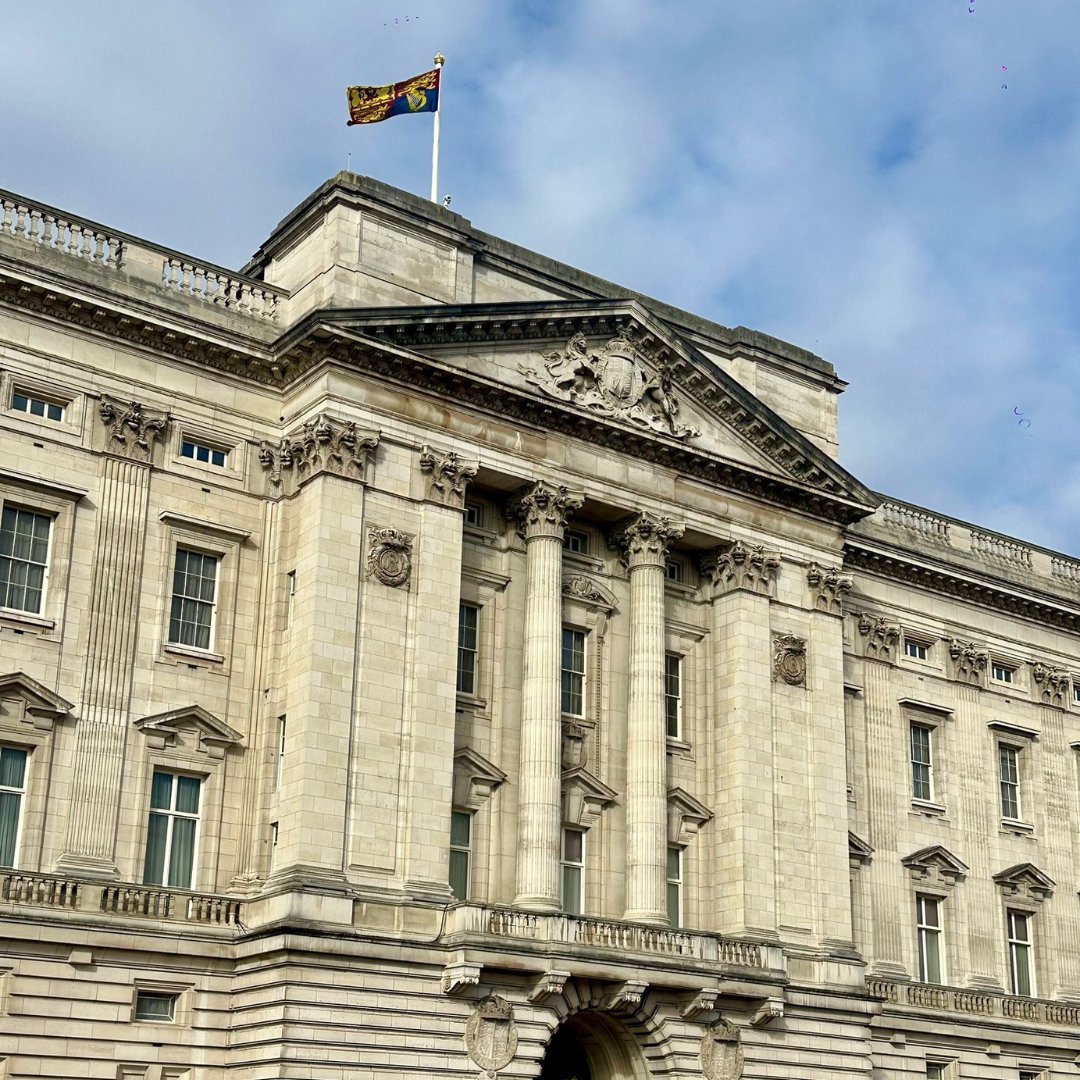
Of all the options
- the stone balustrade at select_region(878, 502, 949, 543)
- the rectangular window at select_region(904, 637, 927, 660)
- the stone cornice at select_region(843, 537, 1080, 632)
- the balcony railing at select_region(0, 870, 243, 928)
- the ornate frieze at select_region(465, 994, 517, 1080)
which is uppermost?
the stone balustrade at select_region(878, 502, 949, 543)

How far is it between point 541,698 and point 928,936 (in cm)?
1593

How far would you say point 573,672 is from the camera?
140 feet

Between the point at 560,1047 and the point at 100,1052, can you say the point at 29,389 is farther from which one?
the point at 560,1047

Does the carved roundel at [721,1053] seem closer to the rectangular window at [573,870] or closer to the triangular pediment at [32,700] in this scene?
the rectangular window at [573,870]

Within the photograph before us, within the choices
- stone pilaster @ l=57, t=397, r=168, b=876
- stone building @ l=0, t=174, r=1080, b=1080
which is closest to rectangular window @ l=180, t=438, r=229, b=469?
stone building @ l=0, t=174, r=1080, b=1080

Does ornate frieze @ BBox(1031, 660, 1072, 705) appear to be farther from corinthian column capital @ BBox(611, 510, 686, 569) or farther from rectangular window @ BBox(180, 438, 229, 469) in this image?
rectangular window @ BBox(180, 438, 229, 469)

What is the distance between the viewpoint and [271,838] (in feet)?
121

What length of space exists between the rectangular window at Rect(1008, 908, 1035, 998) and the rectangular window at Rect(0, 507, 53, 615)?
98.8 ft

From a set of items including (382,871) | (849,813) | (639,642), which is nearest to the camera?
(382,871)

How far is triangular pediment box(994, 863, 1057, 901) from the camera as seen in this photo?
5075 cm

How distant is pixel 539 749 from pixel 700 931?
5.66 metres

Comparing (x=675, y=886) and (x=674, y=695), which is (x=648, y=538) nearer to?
(x=674, y=695)

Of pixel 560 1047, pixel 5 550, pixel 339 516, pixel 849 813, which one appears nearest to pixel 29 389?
pixel 5 550

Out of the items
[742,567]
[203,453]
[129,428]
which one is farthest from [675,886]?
[129,428]
